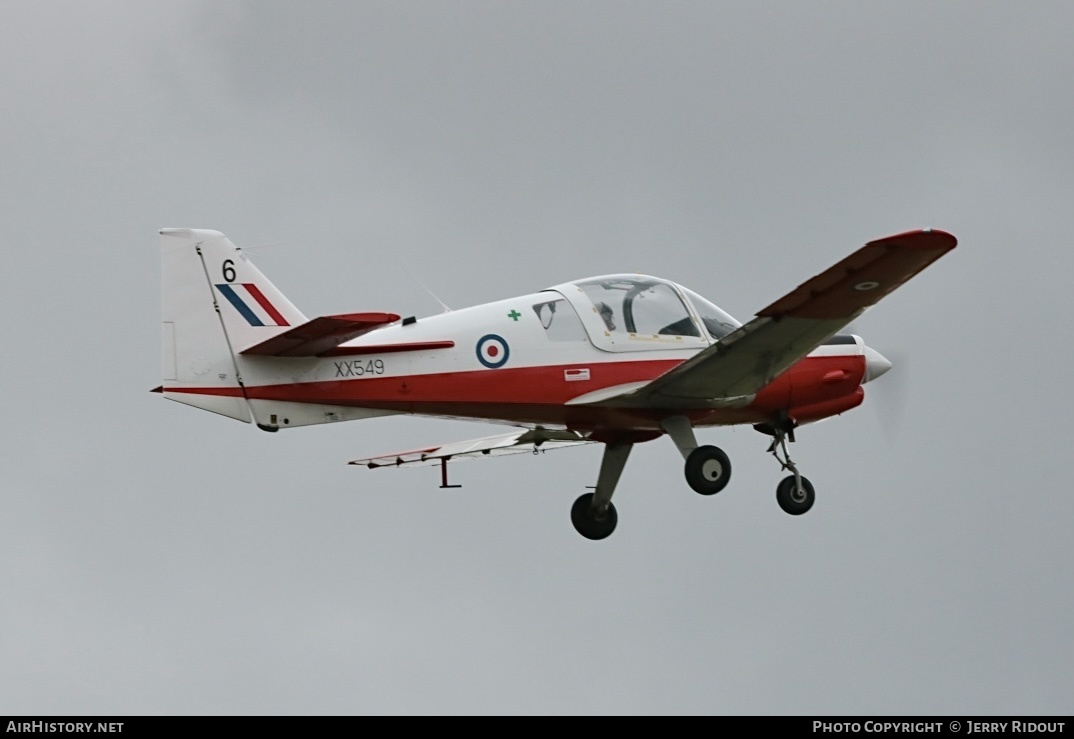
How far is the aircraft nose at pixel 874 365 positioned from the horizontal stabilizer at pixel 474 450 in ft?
Answer: 13.2

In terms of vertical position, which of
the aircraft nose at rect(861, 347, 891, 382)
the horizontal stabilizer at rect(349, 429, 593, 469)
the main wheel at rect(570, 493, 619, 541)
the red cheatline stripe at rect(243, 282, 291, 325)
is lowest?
the main wheel at rect(570, 493, 619, 541)

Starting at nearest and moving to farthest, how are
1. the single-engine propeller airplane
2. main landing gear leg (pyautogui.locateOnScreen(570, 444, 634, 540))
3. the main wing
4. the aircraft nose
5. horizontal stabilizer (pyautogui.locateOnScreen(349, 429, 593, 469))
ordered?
1. the main wing
2. the single-engine propeller airplane
3. the aircraft nose
4. main landing gear leg (pyautogui.locateOnScreen(570, 444, 634, 540))
5. horizontal stabilizer (pyautogui.locateOnScreen(349, 429, 593, 469))

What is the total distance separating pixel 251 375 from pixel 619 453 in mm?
5419

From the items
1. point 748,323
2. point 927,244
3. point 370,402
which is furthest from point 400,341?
point 927,244

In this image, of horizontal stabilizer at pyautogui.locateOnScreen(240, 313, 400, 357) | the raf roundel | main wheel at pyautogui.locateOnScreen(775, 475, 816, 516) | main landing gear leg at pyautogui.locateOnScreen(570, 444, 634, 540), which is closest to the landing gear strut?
main wheel at pyautogui.locateOnScreen(775, 475, 816, 516)

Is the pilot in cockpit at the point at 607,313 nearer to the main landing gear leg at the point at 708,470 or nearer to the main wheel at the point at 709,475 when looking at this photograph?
the main landing gear leg at the point at 708,470

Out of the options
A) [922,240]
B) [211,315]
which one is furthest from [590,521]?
[922,240]

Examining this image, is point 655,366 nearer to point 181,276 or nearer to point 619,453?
point 619,453

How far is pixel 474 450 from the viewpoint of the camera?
2425cm

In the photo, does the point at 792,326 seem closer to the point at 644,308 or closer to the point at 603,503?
the point at 644,308

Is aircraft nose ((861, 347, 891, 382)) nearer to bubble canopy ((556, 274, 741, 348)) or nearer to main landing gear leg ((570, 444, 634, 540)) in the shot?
bubble canopy ((556, 274, 741, 348))

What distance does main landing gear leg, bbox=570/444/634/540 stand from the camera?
2298 cm

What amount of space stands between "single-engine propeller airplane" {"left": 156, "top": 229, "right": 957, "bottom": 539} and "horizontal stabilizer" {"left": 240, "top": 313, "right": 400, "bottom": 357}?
0.07 ft

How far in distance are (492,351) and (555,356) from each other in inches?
29.6
